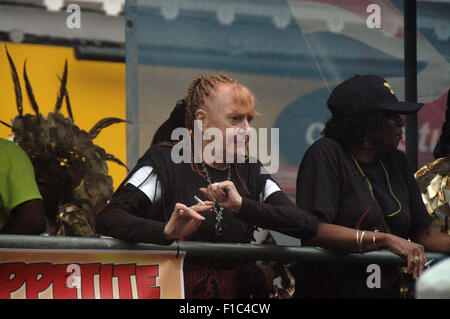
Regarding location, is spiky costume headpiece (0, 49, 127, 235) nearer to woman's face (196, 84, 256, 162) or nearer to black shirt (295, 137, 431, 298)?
woman's face (196, 84, 256, 162)

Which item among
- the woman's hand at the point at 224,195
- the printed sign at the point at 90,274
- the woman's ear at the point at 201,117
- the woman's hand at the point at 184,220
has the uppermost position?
the woman's ear at the point at 201,117

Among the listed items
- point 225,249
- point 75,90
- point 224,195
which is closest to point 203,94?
point 224,195

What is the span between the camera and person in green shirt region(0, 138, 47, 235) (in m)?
3.66

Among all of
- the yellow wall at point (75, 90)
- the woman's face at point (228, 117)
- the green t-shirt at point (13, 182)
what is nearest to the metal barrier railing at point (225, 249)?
the woman's face at point (228, 117)

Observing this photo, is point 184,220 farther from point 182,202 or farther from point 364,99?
point 364,99

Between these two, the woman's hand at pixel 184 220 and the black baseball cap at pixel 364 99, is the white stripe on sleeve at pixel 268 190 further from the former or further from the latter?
the black baseball cap at pixel 364 99

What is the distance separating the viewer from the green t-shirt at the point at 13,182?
3.71 metres

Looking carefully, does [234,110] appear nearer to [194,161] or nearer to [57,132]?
[194,161]

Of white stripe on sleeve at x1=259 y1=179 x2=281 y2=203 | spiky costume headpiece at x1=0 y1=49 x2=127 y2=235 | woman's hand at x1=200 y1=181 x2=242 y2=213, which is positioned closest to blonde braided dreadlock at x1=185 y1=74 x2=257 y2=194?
white stripe on sleeve at x1=259 y1=179 x2=281 y2=203

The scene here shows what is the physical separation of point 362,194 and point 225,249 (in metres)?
0.83

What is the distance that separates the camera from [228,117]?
3.73m

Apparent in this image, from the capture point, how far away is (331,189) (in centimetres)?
382
